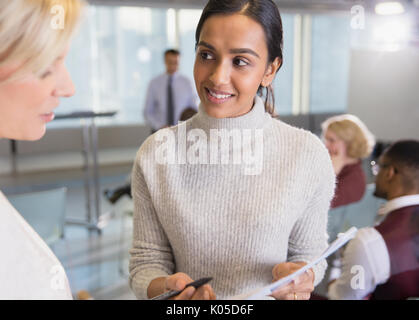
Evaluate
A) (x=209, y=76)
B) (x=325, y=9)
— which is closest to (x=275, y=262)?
(x=209, y=76)

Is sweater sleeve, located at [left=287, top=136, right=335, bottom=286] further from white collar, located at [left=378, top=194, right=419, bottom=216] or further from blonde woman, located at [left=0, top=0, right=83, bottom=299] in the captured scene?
white collar, located at [left=378, top=194, right=419, bottom=216]

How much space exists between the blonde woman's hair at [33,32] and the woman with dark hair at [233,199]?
0.86 ft

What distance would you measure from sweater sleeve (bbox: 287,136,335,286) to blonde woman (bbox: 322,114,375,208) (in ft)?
0.24

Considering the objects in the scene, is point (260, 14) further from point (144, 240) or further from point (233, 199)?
point (144, 240)

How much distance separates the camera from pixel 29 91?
1.56ft

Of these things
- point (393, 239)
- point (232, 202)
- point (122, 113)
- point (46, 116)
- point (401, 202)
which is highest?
point (46, 116)

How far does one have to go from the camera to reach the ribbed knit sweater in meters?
0.71

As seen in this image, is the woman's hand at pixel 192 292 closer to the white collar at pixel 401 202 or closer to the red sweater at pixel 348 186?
the red sweater at pixel 348 186

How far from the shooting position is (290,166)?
0.71m

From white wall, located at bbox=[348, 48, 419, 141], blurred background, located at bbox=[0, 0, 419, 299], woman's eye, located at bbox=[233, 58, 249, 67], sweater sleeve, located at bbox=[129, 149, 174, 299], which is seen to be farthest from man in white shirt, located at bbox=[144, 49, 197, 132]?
white wall, located at bbox=[348, 48, 419, 141]

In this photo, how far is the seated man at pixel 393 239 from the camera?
1113mm

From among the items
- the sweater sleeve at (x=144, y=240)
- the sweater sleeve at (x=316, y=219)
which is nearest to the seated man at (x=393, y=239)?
the sweater sleeve at (x=316, y=219)

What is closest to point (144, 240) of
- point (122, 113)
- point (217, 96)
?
point (217, 96)

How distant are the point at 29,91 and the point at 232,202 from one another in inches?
13.7
